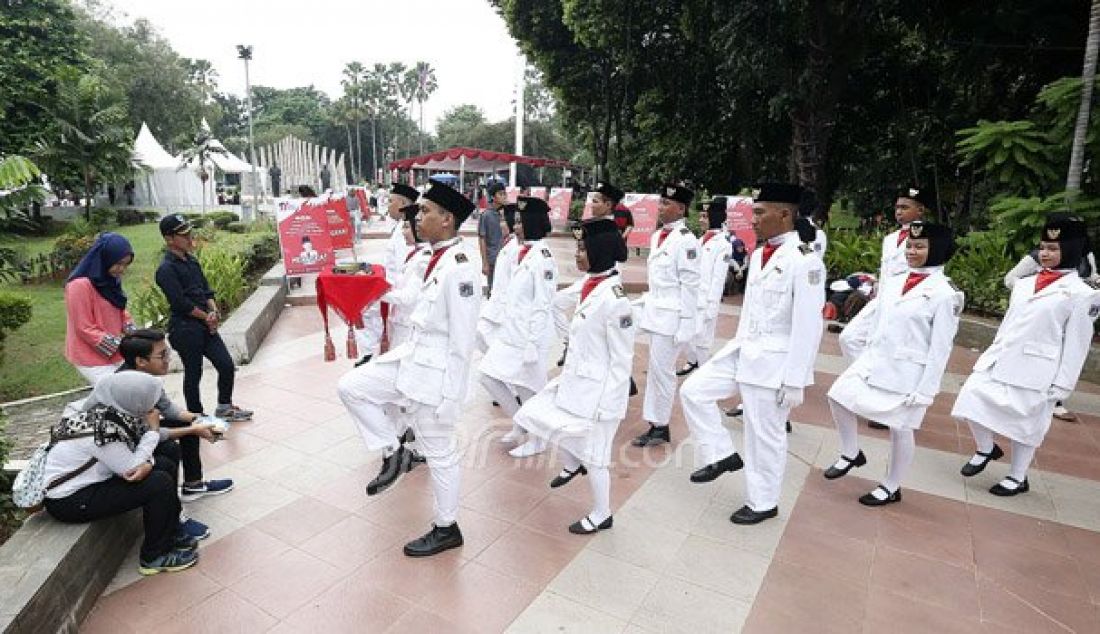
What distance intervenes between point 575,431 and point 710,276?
117 inches

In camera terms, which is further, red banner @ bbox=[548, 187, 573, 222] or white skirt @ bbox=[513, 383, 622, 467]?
red banner @ bbox=[548, 187, 573, 222]

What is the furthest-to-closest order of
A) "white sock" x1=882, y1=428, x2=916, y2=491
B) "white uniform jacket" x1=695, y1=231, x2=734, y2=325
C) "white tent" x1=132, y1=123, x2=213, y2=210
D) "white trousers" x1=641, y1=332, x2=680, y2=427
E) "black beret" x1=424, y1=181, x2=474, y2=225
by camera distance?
1. "white tent" x1=132, y1=123, x2=213, y2=210
2. "white uniform jacket" x1=695, y1=231, x2=734, y2=325
3. "white trousers" x1=641, y1=332, x2=680, y2=427
4. "white sock" x1=882, y1=428, x2=916, y2=491
5. "black beret" x1=424, y1=181, x2=474, y2=225

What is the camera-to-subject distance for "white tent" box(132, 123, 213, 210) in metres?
28.9

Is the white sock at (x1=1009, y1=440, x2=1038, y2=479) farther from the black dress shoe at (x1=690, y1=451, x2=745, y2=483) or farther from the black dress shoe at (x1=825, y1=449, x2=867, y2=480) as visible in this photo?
the black dress shoe at (x1=690, y1=451, x2=745, y2=483)

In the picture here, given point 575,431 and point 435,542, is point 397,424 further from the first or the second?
point 575,431

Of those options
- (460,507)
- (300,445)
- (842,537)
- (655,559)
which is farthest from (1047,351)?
(300,445)

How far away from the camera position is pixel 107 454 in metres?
3.08

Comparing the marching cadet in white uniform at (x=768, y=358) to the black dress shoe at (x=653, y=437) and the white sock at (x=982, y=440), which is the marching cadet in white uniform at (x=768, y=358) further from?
the white sock at (x=982, y=440)

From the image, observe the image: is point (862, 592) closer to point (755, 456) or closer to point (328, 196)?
point (755, 456)

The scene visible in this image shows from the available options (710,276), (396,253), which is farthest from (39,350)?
(710,276)

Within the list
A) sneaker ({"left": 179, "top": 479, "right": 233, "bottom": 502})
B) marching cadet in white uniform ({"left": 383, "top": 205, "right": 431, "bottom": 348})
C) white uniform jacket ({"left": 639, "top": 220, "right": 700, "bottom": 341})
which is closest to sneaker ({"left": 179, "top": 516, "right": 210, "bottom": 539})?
sneaker ({"left": 179, "top": 479, "right": 233, "bottom": 502})

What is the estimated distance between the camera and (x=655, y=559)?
359cm

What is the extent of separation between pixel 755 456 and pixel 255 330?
6.34 metres

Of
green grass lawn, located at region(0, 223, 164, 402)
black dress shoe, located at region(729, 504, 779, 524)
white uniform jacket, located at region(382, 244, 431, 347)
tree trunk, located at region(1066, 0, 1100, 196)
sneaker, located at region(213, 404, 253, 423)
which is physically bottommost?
green grass lawn, located at region(0, 223, 164, 402)
